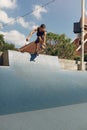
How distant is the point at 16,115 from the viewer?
6430mm

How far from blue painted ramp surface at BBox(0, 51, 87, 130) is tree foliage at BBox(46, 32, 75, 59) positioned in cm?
1912

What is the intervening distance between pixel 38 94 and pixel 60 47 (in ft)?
72.0

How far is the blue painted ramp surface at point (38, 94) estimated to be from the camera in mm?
6449

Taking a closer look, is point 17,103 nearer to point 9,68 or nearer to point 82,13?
point 9,68

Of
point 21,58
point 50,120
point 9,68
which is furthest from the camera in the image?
point 21,58

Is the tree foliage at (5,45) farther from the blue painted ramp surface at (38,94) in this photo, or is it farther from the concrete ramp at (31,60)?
the blue painted ramp surface at (38,94)

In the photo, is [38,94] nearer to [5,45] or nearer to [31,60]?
[31,60]

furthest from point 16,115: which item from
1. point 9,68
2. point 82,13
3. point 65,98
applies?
point 82,13

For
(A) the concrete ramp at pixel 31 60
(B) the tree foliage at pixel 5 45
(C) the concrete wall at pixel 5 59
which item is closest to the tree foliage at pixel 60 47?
(B) the tree foliage at pixel 5 45

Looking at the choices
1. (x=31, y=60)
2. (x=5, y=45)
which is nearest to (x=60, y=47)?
(x=5, y=45)

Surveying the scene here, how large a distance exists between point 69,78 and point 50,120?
2.36 m

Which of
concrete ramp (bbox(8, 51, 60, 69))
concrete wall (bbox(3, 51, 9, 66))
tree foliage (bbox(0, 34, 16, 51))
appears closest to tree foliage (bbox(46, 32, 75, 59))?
tree foliage (bbox(0, 34, 16, 51))

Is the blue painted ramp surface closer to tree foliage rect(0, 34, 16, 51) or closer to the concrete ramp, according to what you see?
the concrete ramp

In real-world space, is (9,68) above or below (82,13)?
below
